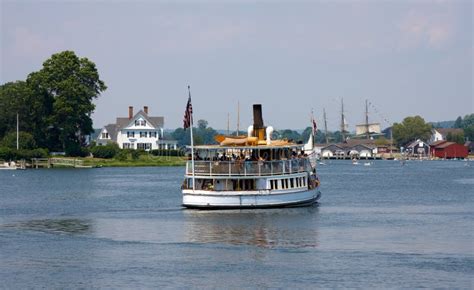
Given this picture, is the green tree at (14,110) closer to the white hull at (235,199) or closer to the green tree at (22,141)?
the green tree at (22,141)

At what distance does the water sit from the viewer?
162ft

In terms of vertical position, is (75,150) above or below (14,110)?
below

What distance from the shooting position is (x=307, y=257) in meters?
55.3

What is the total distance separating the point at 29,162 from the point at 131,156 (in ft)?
74.8

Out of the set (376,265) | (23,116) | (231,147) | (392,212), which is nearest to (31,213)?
(231,147)

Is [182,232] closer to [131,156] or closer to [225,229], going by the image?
[225,229]

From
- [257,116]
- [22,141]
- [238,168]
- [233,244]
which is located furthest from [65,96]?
[233,244]

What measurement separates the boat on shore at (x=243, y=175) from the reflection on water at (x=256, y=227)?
849mm

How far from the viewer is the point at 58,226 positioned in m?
71.4

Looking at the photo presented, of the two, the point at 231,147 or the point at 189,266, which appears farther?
the point at 231,147

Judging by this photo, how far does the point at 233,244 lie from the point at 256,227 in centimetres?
826

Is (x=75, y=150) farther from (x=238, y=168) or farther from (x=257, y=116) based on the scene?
(x=238, y=168)

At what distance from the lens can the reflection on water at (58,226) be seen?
225 feet

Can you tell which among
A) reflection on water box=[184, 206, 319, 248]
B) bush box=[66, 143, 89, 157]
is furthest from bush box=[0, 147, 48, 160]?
reflection on water box=[184, 206, 319, 248]
